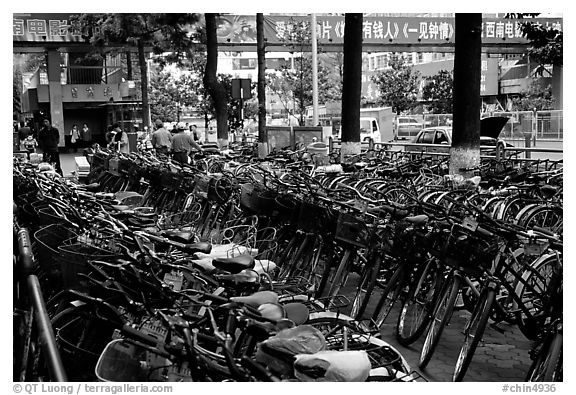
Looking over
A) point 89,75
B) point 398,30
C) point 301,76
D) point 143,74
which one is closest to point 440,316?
point 301,76

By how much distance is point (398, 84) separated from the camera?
39188mm

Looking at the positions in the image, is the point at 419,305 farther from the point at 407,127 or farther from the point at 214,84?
the point at 407,127

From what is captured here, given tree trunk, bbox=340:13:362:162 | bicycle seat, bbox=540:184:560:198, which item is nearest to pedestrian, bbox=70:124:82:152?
tree trunk, bbox=340:13:362:162

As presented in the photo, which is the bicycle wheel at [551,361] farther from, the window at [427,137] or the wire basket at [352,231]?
the window at [427,137]

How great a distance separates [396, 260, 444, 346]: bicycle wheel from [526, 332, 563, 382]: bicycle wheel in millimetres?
1213

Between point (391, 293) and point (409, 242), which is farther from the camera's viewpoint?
point (391, 293)

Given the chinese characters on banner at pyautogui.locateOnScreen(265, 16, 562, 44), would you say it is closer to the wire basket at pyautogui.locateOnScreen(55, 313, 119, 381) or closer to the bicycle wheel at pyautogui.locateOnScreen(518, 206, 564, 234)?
the bicycle wheel at pyautogui.locateOnScreen(518, 206, 564, 234)

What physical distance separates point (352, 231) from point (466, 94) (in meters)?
4.87

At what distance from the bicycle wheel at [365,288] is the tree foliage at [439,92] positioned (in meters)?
32.2

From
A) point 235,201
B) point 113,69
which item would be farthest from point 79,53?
point 235,201

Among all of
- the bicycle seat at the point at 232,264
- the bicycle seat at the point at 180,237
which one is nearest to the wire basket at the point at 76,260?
the bicycle seat at the point at 232,264

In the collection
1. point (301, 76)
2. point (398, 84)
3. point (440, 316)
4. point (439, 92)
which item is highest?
point (398, 84)

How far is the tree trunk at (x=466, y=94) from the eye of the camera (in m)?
10.1

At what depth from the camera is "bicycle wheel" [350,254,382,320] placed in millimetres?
5953
